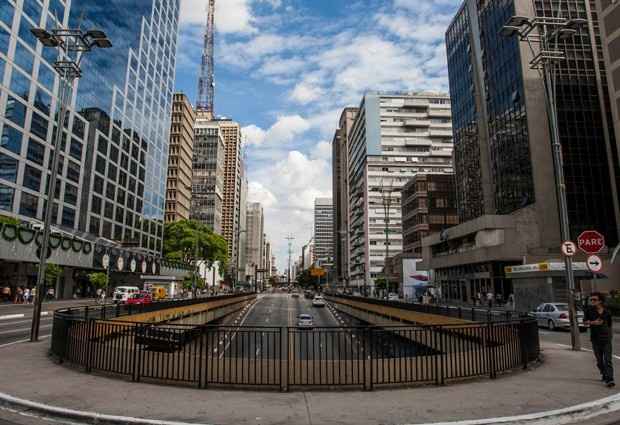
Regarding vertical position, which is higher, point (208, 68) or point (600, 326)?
point (208, 68)

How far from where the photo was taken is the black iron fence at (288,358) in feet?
28.9

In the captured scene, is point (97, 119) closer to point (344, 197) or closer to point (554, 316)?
point (554, 316)

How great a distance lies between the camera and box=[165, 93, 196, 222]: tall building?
112875 millimetres

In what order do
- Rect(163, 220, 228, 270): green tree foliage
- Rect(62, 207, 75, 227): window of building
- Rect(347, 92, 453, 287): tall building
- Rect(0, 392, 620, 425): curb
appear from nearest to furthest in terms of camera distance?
Rect(0, 392, 620, 425): curb < Rect(62, 207, 75, 227): window of building < Rect(163, 220, 228, 270): green tree foliage < Rect(347, 92, 453, 287): tall building

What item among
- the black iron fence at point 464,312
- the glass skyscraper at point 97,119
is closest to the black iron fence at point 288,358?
the black iron fence at point 464,312

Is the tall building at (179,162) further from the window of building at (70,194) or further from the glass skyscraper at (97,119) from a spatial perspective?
the window of building at (70,194)

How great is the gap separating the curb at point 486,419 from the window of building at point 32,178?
55.1 meters

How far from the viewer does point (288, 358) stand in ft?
28.5

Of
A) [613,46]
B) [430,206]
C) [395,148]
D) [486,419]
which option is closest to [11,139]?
[486,419]

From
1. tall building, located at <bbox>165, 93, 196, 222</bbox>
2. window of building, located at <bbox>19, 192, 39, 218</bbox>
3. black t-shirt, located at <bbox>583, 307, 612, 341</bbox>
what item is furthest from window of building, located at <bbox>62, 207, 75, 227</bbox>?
black t-shirt, located at <bbox>583, 307, 612, 341</bbox>

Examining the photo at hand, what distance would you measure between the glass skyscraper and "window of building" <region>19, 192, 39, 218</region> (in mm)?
126

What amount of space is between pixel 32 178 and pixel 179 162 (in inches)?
2323

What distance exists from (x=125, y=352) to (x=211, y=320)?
28.5 meters

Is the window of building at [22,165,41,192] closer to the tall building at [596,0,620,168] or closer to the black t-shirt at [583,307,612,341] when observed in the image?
the black t-shirt at [583,307,612,341]
